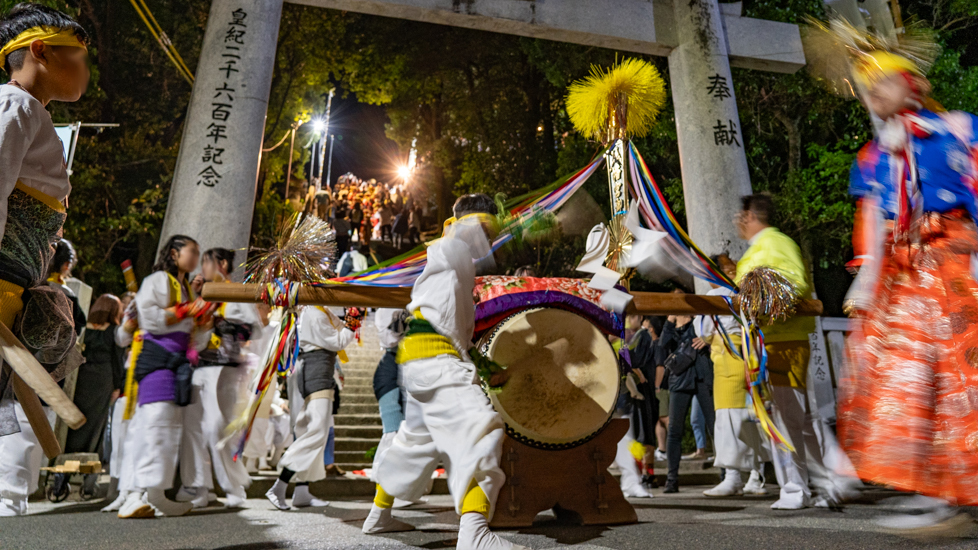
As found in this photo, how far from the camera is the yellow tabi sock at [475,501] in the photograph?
8.68 feet

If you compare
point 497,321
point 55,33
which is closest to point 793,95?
point 497,321

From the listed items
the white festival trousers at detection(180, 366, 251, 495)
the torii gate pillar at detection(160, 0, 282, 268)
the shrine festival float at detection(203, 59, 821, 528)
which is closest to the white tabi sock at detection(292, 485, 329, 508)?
the white festival trousers at detection(180, 366, 251, 495)

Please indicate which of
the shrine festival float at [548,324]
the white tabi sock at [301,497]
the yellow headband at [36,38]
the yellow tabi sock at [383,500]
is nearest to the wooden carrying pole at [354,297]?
the shrine festival float at [548,324]

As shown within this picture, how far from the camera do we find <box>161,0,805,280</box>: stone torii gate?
6.28m

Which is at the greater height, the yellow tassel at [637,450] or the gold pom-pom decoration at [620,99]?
the gold pom-pom decoration at [620,99]

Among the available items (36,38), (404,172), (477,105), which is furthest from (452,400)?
(404,172)

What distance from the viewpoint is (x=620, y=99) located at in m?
4.35

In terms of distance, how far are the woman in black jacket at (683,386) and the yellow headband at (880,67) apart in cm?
316

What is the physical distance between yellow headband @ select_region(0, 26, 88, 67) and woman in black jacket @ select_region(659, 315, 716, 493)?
480cm

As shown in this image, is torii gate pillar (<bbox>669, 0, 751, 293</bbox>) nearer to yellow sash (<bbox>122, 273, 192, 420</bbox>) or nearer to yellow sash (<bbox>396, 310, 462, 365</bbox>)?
yellow sash (<bbox>396, 310, 462, 365</bbox>)

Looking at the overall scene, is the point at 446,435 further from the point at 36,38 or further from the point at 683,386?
the point at 683,386

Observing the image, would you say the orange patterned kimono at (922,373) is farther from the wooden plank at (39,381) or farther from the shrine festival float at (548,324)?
the wooden plank at (39,381)

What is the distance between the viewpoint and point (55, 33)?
190 centimetres

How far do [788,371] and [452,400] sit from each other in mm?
2587
